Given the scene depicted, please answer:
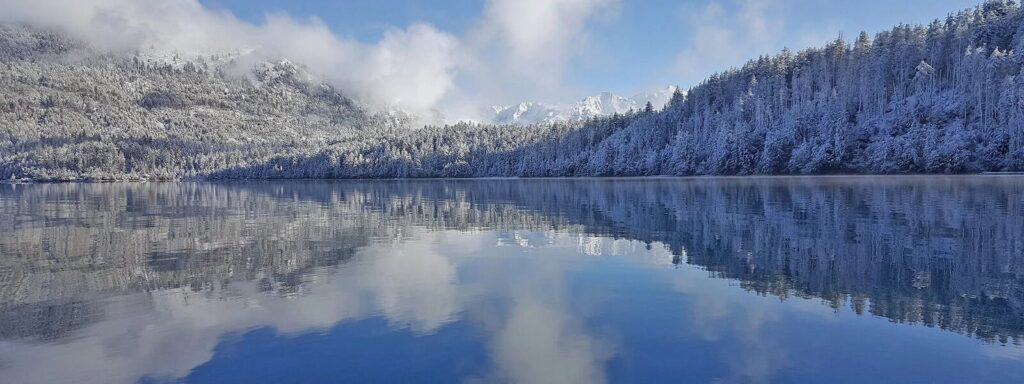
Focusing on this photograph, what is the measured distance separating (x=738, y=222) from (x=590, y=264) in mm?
15311

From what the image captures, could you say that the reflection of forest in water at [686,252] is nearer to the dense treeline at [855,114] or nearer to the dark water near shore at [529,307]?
the dark water near shore at [529,307]

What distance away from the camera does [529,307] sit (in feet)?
46.8

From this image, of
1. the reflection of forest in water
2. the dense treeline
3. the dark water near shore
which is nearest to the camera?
the dark water near shore

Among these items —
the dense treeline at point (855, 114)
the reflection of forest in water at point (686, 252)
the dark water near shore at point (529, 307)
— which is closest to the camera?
the dark water near shore at point (529, 307)

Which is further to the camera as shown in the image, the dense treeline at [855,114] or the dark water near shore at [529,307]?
the dense treeline at [855,114]

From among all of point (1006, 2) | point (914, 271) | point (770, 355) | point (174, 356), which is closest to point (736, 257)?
point (914, 271)

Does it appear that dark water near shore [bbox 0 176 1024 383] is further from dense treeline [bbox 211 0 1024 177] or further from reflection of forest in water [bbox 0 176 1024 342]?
dense treeline [bbox 211 0 1024 177]

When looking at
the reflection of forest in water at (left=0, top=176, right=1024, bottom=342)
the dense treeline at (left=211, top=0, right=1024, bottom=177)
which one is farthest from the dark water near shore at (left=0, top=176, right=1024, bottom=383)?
the dense treeline at (left=211, top=0, right=1024, bottom=177)

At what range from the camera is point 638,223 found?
111ft

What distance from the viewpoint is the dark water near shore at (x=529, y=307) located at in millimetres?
10086

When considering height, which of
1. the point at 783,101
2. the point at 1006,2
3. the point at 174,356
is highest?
the point at 1006,2

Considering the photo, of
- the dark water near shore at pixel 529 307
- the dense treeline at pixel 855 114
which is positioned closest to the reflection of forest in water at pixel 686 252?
the dark water near shore at pixel 529 307

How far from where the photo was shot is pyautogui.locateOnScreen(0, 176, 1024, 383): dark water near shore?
33.1ft

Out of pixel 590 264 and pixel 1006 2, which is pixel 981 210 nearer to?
pixel 590 264
